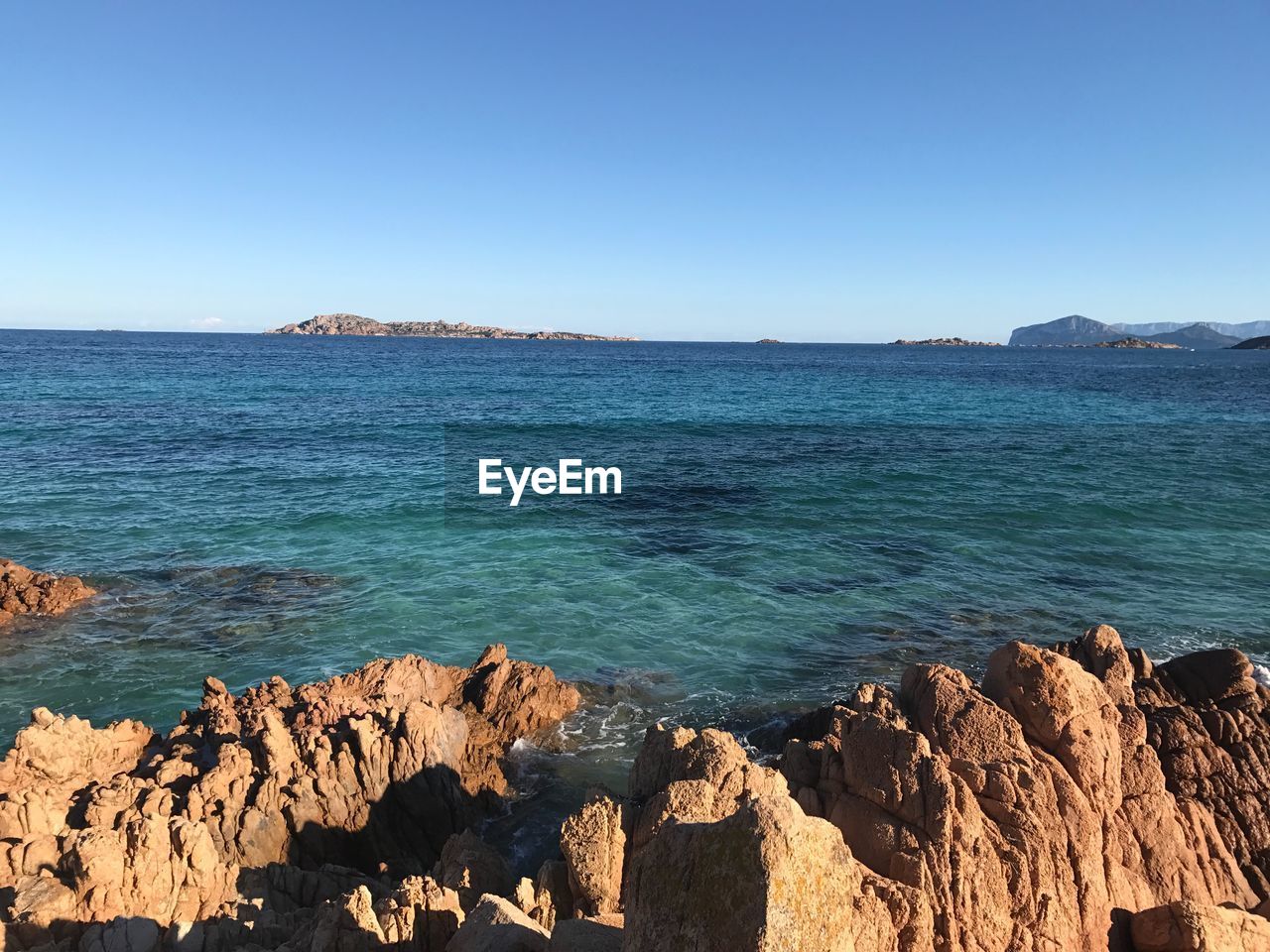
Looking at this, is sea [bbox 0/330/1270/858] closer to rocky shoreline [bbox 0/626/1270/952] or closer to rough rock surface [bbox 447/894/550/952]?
rocky shoreline [bbox 0/626/1270/952]

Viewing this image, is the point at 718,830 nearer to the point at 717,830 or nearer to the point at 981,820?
the point at 717,830

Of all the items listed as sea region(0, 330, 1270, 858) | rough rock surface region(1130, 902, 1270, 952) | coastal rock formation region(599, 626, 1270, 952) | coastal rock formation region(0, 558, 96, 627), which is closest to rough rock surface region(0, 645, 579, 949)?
sea region(0, 330, 1270, 858)

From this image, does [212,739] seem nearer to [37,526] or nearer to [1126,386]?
[37,526]

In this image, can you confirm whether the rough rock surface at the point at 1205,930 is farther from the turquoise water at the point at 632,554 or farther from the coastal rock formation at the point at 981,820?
the turquoise water at the point at 632,554

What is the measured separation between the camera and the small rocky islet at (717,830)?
523cm

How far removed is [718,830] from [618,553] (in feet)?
70.4

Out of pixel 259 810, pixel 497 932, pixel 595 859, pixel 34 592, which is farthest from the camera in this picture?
pixel 34 592

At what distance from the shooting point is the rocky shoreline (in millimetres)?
5254

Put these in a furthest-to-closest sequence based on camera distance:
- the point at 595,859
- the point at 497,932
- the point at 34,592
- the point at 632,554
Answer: the point at 632,554, the point at 34,592, the point at 595,859, the point at 497,932

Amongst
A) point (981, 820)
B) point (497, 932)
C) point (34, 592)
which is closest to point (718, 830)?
point (497, 932)

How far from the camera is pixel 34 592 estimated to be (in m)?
19.9

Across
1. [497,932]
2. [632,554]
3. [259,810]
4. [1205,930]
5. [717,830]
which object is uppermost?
[717,830]

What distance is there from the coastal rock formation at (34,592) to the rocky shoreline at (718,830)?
970 cm

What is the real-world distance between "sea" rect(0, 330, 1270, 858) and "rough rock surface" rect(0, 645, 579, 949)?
224 cm
